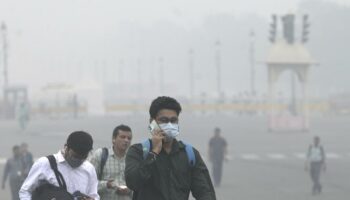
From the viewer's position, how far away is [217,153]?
21.0 m

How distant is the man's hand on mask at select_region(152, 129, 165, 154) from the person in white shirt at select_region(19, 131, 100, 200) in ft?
2.96

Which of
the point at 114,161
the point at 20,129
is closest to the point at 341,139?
the point at 20,129

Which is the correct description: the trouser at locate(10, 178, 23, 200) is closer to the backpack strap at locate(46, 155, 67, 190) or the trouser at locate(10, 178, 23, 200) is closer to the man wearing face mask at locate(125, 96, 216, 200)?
the backpack strap at locate(46, 155, 67, 190)

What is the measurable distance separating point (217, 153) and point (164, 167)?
15.5 meters

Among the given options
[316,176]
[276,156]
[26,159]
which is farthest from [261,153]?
[26,159]

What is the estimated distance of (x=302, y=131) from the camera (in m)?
39.2

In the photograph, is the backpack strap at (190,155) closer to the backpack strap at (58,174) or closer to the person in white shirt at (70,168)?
the person in white shirt at (70,168)

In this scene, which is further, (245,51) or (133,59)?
(133,59)

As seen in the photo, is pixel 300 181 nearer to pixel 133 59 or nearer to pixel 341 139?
pixel 341 139

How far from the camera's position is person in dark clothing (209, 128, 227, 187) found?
20969 millimetres

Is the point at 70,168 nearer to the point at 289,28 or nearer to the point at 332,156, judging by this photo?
the point at 332,156

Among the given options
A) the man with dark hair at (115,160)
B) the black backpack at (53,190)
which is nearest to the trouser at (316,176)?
the man with dark hair at (115,160)

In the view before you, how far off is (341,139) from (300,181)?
14.5 metres

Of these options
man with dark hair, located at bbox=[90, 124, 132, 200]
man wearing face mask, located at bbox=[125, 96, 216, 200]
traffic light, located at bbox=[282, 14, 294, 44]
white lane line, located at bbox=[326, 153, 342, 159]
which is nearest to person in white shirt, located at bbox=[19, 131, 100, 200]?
man wearing face mask, located at bbox=[125, 96, 216, 200]
